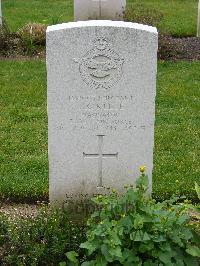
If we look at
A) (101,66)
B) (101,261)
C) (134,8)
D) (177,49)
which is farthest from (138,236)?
(134,8)

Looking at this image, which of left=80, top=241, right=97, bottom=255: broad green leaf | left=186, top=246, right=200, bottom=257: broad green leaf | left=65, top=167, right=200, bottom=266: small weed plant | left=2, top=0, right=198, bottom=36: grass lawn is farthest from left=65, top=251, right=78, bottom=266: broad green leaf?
left=2, top=0, right=198, bottom=36: grass lawn

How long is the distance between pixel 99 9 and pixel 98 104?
23.5 feet

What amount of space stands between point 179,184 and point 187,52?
510 centimetres

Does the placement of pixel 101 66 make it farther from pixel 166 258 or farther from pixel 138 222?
pixel 166 258

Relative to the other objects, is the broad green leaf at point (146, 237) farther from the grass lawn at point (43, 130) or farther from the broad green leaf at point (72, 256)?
the grass lawn at point (43, 130)

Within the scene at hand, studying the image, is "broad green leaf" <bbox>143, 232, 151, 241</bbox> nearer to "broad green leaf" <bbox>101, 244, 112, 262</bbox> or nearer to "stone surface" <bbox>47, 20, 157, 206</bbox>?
"broad green leaf" <bbox>101, 244, 112, 262</bbox>

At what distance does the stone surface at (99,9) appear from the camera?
468 inches

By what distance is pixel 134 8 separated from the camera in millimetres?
12883

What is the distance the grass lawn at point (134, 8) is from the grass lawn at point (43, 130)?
229 centimetres

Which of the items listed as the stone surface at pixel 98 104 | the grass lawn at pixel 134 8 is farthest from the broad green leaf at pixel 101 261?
the grass lawn at pixel 134 8

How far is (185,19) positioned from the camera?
13.6 metres

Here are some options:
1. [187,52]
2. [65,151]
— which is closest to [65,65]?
[65,151]

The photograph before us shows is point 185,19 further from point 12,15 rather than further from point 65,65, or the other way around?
point 65,65

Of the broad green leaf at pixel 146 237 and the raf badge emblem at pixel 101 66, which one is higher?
the raf badge emblem at pixel 101 66
